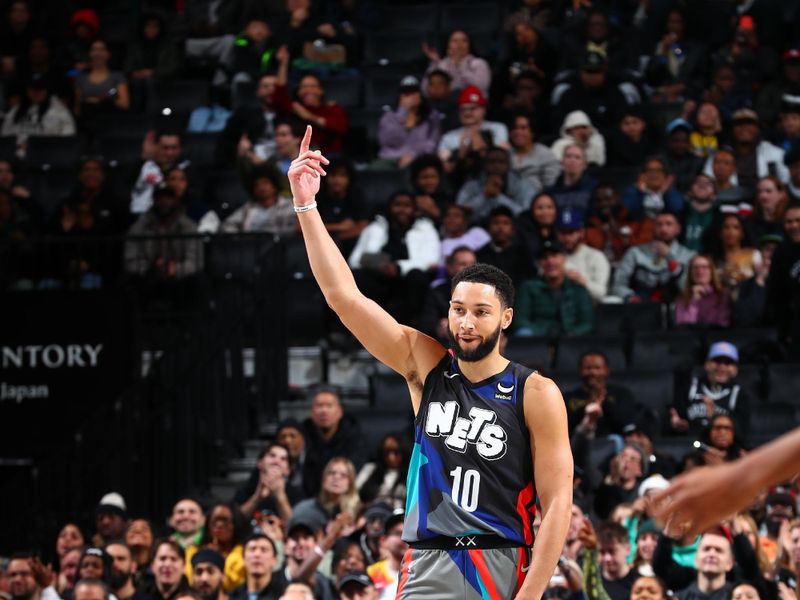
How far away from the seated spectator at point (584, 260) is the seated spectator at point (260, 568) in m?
4.58

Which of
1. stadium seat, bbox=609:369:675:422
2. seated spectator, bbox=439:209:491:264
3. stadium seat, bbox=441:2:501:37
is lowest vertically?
stadium seat, bbox=609:369:675:422

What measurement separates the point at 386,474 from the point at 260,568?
1.79 metres

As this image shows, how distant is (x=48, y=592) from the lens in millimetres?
10703

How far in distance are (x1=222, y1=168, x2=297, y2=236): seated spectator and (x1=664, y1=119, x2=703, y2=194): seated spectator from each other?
3.97 metres

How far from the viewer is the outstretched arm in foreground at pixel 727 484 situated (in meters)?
2.96

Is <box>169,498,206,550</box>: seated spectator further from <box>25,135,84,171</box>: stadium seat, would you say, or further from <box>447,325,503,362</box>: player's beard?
<box>25,135,84,171</box>: stadium seat

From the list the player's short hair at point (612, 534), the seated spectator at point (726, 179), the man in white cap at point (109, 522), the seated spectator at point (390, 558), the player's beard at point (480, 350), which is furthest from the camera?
the seated spectator at point (726, 179)

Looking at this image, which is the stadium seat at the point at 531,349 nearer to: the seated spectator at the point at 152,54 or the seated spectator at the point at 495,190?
the seated spectator at the point at 495,190

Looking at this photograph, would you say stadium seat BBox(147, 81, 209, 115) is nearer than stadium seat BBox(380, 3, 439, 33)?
Yes

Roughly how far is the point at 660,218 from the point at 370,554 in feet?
16.0

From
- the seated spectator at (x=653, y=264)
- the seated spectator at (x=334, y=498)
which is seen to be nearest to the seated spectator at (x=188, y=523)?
the seated spectator at (x=334, y=498)

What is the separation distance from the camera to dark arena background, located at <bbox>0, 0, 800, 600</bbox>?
11727mm

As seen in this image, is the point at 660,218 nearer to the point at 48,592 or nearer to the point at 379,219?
the point at 379,219

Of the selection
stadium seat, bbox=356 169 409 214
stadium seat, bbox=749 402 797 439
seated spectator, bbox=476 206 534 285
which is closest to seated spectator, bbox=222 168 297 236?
stadium seat, bbox=356 169 409 214
